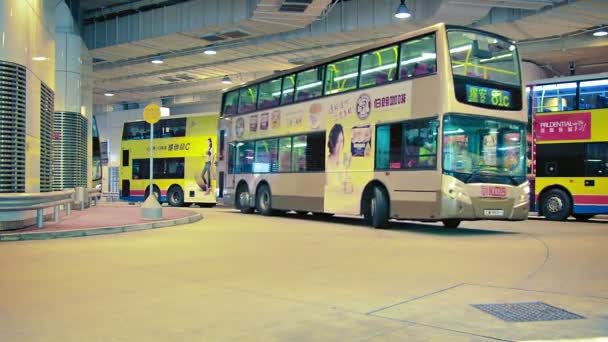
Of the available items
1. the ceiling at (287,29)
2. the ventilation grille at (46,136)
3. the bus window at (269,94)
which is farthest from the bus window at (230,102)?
the ventilation grille at (46,136)

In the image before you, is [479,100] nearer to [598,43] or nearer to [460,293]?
[460,293]

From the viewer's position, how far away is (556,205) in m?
18.5

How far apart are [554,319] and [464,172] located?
7.50 metres

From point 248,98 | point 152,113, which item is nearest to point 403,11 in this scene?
point 248,98

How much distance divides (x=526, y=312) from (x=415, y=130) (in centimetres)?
806

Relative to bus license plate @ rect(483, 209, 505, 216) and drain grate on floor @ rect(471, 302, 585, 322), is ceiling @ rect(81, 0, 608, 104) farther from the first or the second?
drain grate on floor @ rect(471, 302, 585, 322)

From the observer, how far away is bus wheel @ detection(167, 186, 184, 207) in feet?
89.2

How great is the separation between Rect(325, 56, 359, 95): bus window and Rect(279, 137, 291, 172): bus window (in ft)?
7.78

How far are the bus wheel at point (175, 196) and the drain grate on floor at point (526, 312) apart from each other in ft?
74.7

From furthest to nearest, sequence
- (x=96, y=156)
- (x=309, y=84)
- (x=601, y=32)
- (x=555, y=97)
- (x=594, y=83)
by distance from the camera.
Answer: (x=96, y=156)
(x=601, y=32)
(x=555, y=97)
(x=594, y=83)
(x=309, y=84)

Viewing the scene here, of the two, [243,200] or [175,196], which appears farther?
[175,196]

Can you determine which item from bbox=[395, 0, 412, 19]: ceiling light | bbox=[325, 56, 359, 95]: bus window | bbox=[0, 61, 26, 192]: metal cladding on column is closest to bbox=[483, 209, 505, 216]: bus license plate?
bbox=[325, 56, 359, 95]: bus window

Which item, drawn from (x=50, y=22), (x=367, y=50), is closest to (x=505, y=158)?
(x=367, y=50)

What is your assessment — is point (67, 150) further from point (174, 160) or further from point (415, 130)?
point (415, 130)
